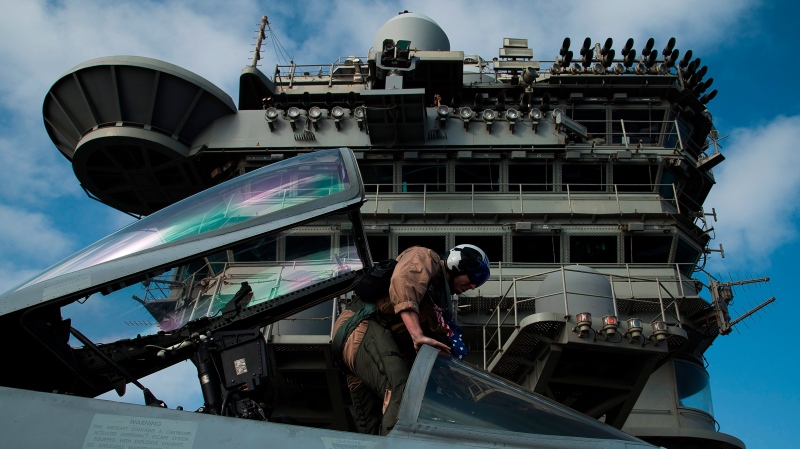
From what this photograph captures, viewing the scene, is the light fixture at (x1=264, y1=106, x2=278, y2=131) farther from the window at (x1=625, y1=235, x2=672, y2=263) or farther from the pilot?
the pilot

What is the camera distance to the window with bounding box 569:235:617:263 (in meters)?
16.6

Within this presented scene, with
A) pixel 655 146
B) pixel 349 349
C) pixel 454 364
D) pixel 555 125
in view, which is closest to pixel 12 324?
pixel 349 349

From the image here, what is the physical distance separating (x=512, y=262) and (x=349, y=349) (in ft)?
38.1

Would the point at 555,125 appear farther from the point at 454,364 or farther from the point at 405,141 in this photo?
the point at 454,364

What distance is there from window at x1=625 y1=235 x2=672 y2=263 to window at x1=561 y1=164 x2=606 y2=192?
1.72 metres

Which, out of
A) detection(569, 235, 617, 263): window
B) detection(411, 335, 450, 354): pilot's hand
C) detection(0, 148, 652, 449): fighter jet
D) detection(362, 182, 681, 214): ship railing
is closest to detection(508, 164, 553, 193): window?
detection(362, 182, 681, 214): ship railing

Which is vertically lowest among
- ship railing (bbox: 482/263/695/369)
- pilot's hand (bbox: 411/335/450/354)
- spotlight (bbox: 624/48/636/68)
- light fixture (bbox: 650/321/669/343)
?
pilot's hand (bbox: 411/335/450/354)

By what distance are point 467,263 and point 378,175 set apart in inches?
510

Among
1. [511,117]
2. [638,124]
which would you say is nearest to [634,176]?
[638,124]

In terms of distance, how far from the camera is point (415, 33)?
24625 mm

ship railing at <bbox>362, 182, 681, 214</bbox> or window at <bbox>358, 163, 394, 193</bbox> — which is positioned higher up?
window at <bbox>358, 163, 394, 193</bbox>

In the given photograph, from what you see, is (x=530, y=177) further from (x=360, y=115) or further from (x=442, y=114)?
(x=360, y=115)

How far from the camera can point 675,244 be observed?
16594 millimetres

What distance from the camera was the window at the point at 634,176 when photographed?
17859 millimetres
